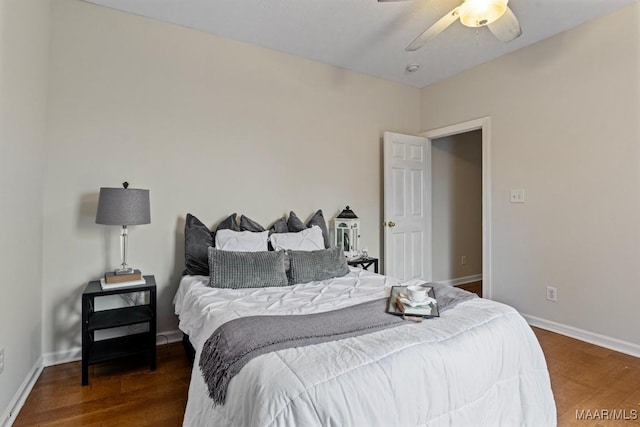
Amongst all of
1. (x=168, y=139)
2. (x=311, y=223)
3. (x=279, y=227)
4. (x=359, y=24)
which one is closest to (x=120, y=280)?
(x=168, y=139)

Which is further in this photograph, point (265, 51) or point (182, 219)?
point (265, 51)

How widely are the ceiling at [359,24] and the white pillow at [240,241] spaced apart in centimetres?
173

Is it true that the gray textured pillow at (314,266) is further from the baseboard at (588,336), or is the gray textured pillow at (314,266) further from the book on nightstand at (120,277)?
the baseboard at (588,336)

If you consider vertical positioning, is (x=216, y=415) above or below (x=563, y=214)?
below

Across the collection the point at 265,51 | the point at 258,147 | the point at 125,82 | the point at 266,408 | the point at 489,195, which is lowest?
the point at 266,408

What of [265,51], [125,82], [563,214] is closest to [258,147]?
[265,51]

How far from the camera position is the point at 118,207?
7.22 feet

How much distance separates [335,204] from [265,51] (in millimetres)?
1662

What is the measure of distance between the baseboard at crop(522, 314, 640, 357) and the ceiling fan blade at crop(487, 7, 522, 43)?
2.44 meters

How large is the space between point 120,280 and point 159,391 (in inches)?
31.0

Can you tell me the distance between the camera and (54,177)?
93.9 inches

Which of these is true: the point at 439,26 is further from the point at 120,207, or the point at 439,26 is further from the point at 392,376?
the point at 120,207

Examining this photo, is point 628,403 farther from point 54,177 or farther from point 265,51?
point 54,177

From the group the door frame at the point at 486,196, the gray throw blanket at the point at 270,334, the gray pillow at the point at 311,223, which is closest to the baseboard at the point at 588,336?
the door frame at the point at 486,196
